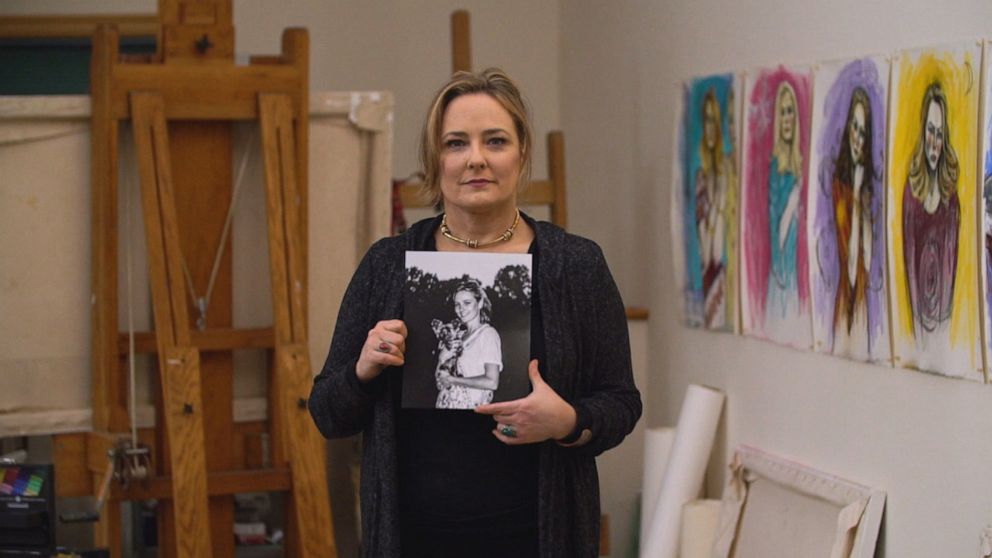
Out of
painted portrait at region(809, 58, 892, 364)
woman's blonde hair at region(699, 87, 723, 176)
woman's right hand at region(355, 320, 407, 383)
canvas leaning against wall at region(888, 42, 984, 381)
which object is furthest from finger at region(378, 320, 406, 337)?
woman's blonde hair at region(699, 87, 723, 176)

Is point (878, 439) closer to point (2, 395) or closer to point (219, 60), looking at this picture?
point (219, 60)

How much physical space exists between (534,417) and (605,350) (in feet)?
0.59

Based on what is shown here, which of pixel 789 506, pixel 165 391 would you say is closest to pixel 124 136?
pixel 165 391

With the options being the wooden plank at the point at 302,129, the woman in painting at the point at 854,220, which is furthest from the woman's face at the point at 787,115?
the wooden plank at the point at 302,129

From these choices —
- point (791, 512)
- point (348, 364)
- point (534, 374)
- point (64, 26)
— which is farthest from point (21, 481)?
point (64, 26)

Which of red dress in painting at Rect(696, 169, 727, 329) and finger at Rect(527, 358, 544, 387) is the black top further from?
red dress in painting at Rect(696, 169, 727, 329)

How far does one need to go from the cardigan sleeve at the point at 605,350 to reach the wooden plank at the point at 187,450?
65.4 inches

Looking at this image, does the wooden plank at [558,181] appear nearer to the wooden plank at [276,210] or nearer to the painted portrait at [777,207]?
the painted portrait at [777,207]

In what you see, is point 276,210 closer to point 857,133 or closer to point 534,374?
point 857,133

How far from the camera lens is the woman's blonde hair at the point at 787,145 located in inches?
125

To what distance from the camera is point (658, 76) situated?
4164 mm

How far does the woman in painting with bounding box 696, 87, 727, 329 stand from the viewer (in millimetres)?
3639

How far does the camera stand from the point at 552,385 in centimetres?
180

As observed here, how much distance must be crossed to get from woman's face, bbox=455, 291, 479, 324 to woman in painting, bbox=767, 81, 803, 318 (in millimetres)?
1566
